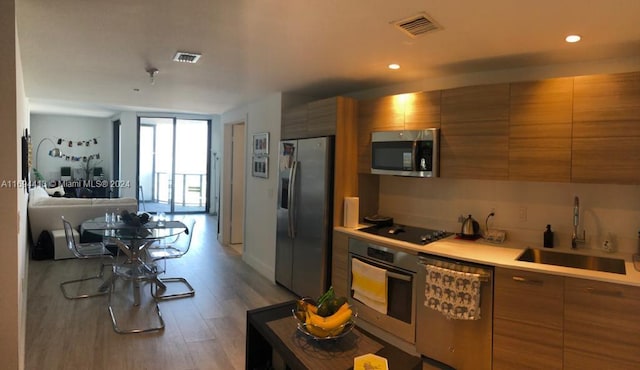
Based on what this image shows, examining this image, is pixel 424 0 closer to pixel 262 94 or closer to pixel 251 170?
pixel 262 94

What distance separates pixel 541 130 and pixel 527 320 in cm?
132

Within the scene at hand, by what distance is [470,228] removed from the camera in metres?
3.34

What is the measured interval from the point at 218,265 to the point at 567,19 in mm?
4884

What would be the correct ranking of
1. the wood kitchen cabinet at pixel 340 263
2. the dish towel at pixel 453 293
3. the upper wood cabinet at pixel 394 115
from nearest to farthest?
the dish towel at pixel 453 293
the upper wood cabinet at pixel 394 115
the wood kitchen cabinet at pixel 340 263

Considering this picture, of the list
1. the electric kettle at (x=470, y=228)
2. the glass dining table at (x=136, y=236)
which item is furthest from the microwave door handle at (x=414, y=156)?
the glass dining table at (x=136, y=236)

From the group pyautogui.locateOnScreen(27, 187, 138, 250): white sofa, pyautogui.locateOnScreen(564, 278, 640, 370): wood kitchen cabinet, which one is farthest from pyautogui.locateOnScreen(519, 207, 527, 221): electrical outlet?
pyautogui.locateOnScreen(27, 187, 138, 250): white sofa

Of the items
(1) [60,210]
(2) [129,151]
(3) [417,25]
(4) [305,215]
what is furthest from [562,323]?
(2) [129,151]

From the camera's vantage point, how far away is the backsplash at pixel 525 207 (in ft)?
9.14

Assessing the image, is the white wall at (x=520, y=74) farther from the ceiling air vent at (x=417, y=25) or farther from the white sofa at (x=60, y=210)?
the white sofa at (x=60, y=210)

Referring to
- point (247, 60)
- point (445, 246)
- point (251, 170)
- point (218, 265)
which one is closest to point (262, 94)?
point (251, 170)

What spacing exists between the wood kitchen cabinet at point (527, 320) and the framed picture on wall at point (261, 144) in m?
3.31

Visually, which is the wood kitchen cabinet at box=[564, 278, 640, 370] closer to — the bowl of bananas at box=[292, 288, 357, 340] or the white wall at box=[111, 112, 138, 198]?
the bowl of bananas at box=[292, 288, 357, 340]

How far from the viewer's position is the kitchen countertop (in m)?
2.30

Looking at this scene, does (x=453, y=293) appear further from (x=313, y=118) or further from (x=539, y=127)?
(x=313, y=118)
